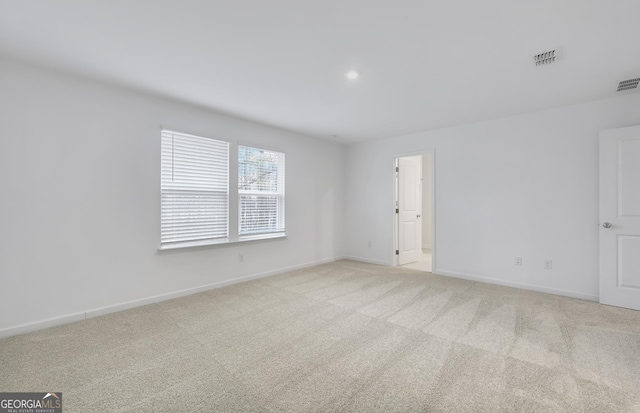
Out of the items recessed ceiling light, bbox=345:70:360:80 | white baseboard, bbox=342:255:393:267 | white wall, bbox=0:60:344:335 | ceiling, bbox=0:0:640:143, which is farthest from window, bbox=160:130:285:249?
recessed ceiling light, bbox=345:70:360:80

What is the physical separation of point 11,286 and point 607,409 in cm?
457

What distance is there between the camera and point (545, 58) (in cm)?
238

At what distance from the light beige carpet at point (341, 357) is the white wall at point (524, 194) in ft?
2.00

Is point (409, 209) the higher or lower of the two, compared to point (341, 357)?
higher

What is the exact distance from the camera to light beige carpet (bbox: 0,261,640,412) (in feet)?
5.45

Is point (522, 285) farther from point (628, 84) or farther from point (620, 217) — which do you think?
point (628, 84)

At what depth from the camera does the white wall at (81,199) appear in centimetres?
249

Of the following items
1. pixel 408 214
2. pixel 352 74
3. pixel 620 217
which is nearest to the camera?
pixel 352 74

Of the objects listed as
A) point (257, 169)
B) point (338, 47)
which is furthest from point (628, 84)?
point (257, 169)

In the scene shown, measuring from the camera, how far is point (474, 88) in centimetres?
301

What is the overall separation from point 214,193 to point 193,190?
0.30 meters

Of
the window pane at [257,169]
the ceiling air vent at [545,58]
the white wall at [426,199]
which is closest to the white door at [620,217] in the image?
the ceiling air vent at [545,58]

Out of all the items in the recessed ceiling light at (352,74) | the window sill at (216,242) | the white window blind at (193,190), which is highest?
the recessed ceiling light at (352,74)

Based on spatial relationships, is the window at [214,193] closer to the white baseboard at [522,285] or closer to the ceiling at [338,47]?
the ceiling at [338,47]
